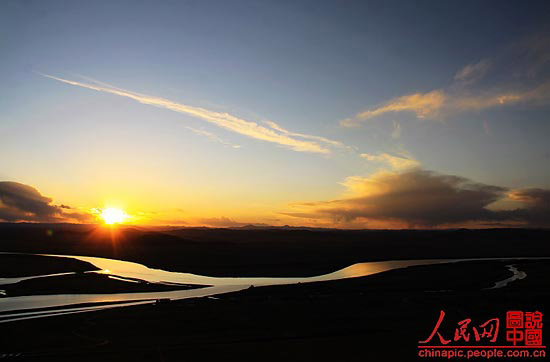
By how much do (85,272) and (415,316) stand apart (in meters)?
49.7

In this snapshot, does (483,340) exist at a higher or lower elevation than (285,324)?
higher

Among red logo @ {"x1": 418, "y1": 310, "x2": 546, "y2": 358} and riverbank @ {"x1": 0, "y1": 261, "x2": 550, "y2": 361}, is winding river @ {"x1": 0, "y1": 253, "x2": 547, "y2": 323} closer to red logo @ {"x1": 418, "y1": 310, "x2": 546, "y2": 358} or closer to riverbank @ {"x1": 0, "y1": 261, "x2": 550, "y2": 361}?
riverbank @ {"x1": 0, "y1": 261, "x2": 550, "y2": 361}

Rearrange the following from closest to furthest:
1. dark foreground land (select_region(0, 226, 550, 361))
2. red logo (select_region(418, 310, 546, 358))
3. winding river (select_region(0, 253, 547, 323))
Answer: dark foreground land (select_region(0, 226, 550, 361)) < red logo (select_region(418, 310, 546, 358)) < winding river (select_region(0, 253, 547, 323))

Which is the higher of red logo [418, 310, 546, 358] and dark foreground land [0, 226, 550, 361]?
red logo [418, 310, 546, 358]

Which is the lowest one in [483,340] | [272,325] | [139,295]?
[139,295]

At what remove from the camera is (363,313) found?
109ft

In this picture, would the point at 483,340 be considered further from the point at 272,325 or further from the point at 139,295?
the point at 139,295

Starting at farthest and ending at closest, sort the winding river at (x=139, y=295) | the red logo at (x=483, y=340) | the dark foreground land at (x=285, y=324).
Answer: the winding river at (x=139, y=295) → the red logo at (x=483, y=340) → the dark foreground land at (x=285, y=324)

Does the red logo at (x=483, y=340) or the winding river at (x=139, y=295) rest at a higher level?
the red logo at (x=483, y=340)

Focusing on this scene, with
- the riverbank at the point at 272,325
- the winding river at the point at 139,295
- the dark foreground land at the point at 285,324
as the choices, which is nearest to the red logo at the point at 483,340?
the dark foreground land at the point at 285,324

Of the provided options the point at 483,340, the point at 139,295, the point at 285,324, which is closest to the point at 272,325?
the point at 285,324

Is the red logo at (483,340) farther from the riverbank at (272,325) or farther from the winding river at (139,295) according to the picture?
the winding river at (139,295)

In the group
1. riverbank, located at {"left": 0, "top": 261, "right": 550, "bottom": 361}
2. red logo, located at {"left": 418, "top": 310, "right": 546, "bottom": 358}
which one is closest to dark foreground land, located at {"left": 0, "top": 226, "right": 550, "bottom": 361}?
riverbank, located at {"left": 0, "top": 261, "right": 550, "bottom": 361}

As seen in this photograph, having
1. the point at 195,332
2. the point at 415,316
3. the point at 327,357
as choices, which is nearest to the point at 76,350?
the point at 195,332
